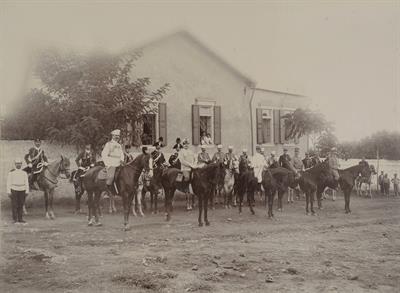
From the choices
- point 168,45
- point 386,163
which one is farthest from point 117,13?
point 386,163

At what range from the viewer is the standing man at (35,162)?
10367mm

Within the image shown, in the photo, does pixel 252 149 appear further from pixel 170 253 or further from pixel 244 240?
pixel 170 253

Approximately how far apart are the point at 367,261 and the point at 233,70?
Answer: 30.9ft

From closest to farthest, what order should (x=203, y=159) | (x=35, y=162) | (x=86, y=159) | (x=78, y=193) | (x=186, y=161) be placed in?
(x=35, y=162) → (x=86, y=159) → (x=186, y=161) → (x=78, y=193) → (x=203, y=159)

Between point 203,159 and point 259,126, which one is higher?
point 259,126

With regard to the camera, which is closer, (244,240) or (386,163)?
(244,240)

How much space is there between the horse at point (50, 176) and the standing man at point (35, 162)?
10 centimetres

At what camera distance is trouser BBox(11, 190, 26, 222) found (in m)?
9.12

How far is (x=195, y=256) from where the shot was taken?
7.31 m

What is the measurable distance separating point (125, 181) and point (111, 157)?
56cm

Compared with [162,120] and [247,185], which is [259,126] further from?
[247,185]

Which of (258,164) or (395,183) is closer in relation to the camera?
(258,164)

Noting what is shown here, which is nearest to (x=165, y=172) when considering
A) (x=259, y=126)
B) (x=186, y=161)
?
(x=186, y=161)

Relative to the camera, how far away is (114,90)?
35.3 feet
